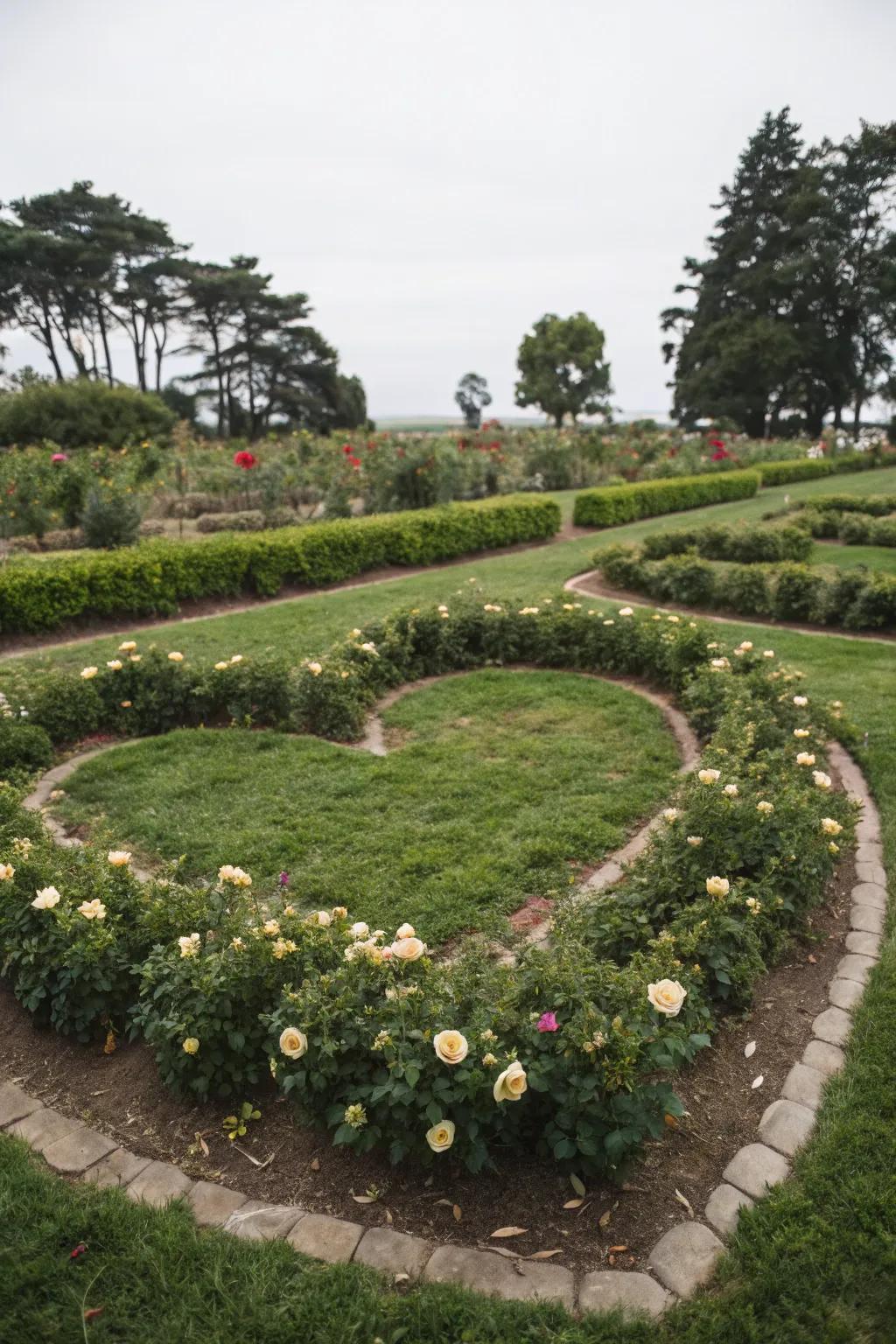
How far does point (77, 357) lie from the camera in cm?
3575

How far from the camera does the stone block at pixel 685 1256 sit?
1906 millimetres

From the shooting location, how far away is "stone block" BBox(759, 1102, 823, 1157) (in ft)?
7.43

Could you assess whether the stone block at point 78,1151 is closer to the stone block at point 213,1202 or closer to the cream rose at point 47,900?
the stone block at point 213,1202

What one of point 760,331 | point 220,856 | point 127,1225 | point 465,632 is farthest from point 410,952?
point 760,331

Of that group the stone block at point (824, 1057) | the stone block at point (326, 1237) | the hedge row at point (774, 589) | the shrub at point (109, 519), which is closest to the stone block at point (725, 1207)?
the stone block at point (824, 1057)

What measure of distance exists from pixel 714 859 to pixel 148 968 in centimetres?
199

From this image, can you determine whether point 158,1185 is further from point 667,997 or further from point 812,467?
point 812,467

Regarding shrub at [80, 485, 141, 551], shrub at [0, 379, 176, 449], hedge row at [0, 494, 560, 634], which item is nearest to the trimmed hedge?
hedge row at [0, 494, 560, 634]

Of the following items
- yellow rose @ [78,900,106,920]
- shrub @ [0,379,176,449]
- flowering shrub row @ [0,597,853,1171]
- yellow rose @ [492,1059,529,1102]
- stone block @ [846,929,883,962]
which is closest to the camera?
yellow rose @ [492,1059,529,1102]

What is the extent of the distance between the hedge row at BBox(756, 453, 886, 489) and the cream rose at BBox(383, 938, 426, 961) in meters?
18.9

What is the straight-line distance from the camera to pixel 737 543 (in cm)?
1004

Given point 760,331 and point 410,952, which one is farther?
point 760,331

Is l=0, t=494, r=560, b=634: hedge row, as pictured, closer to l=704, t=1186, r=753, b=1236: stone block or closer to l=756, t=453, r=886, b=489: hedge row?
l=704, t=1186, r=753, b=1236: stone block

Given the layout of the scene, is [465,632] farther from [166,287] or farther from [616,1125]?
[166,287]
